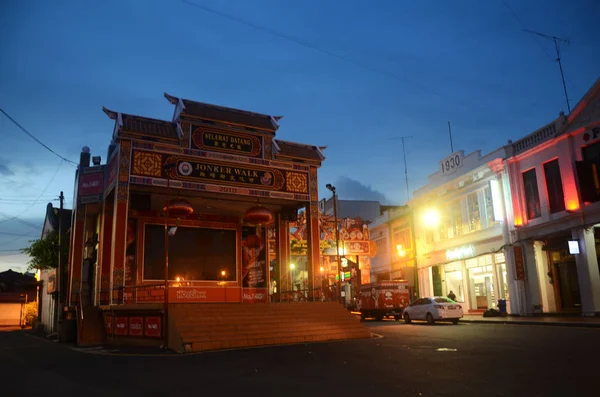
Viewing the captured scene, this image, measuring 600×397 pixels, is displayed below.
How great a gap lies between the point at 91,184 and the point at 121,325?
7.23m

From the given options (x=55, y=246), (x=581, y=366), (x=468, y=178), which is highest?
(x=468, y=178)

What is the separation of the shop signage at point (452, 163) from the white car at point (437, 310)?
1253cm

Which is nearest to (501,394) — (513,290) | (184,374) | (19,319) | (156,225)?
(184,374)

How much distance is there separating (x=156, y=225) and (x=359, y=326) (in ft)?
35.9

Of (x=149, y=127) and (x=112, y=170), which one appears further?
(x=112, y=170)

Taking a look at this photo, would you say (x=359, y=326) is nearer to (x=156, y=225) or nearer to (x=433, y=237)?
(x=156, y=225)

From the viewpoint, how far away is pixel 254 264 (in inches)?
985

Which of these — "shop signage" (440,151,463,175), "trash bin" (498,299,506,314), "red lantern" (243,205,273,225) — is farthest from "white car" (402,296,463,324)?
"shop signage" (440,151,463,175)

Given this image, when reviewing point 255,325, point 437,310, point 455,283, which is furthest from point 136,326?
point 455,283

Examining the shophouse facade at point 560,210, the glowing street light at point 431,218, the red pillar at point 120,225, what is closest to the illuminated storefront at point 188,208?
the red pillar at point 120,225

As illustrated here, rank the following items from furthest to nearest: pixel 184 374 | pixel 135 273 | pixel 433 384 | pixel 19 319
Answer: pixel 19 319
pixel 135 273
pixel 184 374
pixel 433 384

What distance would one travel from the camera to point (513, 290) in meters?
28.1

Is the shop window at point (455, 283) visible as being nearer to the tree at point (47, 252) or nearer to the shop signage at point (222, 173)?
the shop signage at point (222, 173)

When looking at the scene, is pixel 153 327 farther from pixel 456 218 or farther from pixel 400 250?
pixel 400 250
